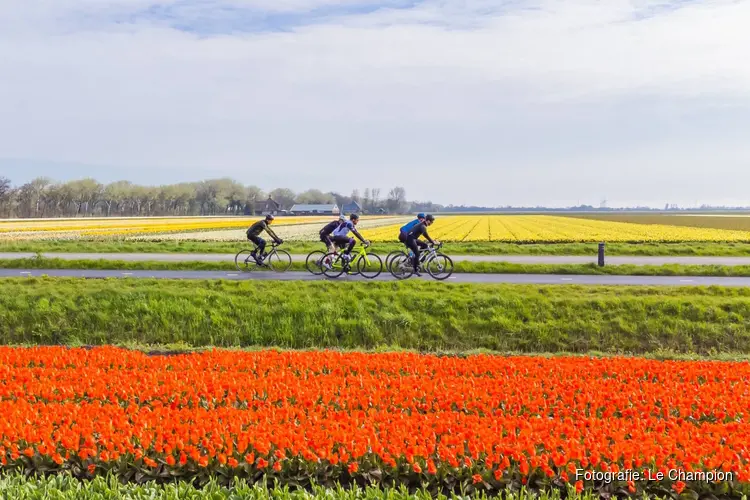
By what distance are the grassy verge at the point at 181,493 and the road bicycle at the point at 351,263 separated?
14962mm

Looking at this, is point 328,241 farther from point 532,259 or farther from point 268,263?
point 532,259

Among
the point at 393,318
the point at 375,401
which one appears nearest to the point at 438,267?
the point at 393,318

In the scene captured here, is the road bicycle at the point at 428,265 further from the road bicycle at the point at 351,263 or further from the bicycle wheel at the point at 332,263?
the bicycle wheel at the point at 332,263

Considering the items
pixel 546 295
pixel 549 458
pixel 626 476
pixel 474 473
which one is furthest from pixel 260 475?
pixel 546 295

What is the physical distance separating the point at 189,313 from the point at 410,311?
225 inches

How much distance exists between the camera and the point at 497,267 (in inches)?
900

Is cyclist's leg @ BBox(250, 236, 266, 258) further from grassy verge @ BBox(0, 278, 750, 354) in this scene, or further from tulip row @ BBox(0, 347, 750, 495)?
tulip row @ BBox(0, 347, 750, 495)

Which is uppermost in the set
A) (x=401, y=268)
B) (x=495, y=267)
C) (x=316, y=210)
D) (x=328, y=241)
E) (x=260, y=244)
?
(x=316, y=210)

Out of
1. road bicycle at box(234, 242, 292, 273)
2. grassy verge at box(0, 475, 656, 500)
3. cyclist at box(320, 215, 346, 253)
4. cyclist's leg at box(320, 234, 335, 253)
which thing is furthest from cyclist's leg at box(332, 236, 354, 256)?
grassy verge at box(0, 475, 656, 500)

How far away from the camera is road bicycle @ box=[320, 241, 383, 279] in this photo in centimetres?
2016

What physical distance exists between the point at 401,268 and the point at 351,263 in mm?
1937

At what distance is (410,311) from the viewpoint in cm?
1512

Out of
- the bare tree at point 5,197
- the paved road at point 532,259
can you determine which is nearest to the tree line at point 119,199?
the bare tree at point 5,197

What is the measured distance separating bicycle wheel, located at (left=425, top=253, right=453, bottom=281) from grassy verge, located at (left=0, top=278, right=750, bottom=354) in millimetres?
3003
